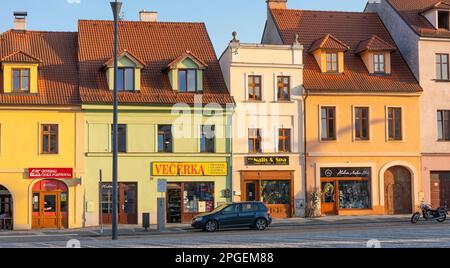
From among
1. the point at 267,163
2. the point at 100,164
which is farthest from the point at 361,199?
the point at 100,164

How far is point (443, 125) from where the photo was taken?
42.2 metres

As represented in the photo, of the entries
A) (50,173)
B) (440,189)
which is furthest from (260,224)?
(440,189)

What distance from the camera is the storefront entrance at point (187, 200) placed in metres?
38.0

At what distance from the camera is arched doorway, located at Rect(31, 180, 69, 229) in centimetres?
3612

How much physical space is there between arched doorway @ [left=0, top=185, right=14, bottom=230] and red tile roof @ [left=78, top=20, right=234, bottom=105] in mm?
→ 6569

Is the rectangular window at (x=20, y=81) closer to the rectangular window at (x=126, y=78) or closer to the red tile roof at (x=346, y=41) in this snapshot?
the rectangular window at (x=126, y=78)

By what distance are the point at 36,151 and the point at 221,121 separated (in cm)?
1048

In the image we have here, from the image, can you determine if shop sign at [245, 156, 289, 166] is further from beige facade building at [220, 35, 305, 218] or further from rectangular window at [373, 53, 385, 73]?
rectangular window at [373, 53, 385, 73]

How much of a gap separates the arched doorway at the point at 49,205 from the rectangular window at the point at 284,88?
45.5 ft

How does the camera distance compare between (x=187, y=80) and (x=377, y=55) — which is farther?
(x=377, y=55)

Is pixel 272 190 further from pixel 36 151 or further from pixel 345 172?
pixel 36 151

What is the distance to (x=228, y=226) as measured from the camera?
3173 centimetres

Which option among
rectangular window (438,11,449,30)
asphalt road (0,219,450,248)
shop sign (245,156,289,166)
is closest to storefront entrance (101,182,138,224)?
asphalt road (0,219,450,248)
